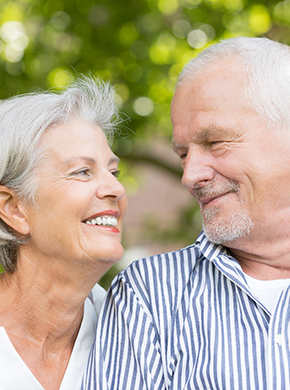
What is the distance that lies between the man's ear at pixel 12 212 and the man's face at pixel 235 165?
2.37ft

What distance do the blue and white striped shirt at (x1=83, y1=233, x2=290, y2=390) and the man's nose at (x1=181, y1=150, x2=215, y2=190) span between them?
0.28m

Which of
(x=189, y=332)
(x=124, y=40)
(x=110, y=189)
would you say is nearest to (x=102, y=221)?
(x=110, y=189)

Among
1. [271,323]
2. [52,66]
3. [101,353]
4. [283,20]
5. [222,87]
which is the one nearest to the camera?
[271,323]

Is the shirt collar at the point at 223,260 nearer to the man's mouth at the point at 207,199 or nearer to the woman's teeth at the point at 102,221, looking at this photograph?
the man's mouth at the point at 207,199

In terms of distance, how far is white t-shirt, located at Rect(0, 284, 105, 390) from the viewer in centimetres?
197

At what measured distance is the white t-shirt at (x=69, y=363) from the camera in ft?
6.46

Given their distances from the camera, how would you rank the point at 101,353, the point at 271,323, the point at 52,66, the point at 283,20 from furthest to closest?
1. the point at 52,66
2. the point at 283,20
3. the point at 101,353
4. the point at 271,323

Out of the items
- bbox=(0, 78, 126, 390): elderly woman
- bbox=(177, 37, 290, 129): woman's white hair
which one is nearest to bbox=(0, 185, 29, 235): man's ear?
bbox=(0, 78, 126, 390): elderly woman

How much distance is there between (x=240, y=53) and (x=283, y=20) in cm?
336

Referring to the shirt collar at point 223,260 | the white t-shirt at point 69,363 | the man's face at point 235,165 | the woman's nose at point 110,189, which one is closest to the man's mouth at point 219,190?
the man's face at point 235,165

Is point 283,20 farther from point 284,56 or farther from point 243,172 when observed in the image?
point 243,172

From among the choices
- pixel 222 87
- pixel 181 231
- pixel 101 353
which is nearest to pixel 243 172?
pixel 222 87

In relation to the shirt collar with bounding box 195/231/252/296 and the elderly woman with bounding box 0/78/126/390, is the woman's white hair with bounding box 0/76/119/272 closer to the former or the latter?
the elderly woman with bounding box 0/78/126/390

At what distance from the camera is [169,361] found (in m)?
2.05
